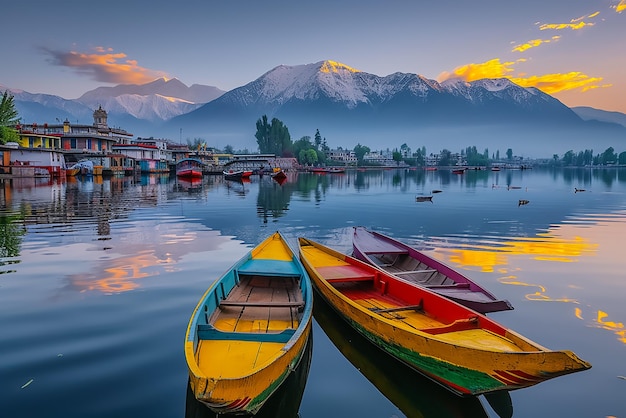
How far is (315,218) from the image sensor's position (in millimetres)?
26625

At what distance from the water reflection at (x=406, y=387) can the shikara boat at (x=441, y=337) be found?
30 cm

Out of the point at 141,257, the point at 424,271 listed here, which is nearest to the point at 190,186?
the point at 141,257

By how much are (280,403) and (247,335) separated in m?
1.15

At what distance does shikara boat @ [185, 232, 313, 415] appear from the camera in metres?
4.59

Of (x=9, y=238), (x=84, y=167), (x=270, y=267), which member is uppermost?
(x=84, y=167)

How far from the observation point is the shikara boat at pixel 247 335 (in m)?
4.59

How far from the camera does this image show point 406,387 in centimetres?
659

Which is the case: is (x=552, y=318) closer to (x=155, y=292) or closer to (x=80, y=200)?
(x=155, y=292)

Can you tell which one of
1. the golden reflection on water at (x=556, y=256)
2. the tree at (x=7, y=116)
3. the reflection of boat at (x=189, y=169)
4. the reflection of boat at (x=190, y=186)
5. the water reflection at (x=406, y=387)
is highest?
the tree at (x=7, y=116)

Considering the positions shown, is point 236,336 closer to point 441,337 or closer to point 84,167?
point 441,337

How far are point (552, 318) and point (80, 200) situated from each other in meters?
32.9

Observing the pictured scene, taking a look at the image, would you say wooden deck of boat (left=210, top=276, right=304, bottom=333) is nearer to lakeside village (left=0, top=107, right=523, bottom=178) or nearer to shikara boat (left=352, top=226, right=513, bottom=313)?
shikara boat (left=352, top=226, right=513, bottom=313)

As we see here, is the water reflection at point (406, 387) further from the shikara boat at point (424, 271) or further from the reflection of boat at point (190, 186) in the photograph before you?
the reflection of boat at point (190, 186)

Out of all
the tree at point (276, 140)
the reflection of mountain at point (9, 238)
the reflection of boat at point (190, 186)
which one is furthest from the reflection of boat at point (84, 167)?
the tree at point (276, 140)
